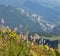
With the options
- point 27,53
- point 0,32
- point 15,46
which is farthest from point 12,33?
point 27,53

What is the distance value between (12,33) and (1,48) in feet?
6.76

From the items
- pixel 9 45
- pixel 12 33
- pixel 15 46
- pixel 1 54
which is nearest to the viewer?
pixel 1 54

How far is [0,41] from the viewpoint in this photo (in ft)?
28.7

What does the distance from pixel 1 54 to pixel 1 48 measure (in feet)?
1.16

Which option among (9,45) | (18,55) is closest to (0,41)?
(9,45)

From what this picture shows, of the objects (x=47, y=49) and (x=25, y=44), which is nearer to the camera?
(x=25, y=44)

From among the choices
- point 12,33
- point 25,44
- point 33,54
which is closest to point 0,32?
point 12,33

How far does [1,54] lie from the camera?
25.7 feet

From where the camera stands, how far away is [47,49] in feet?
33.8

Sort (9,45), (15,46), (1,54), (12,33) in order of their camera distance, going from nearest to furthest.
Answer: (1,54) < (9,45) < (15,46) < (12,33)

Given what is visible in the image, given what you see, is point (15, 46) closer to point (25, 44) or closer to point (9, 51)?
point (25, 44)

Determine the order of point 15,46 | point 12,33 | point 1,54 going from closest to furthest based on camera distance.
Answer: point 1,54, point 15,46, point 12,33

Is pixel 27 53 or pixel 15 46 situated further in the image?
pixel 15 46

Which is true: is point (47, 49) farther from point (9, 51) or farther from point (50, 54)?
point (9, 51)
